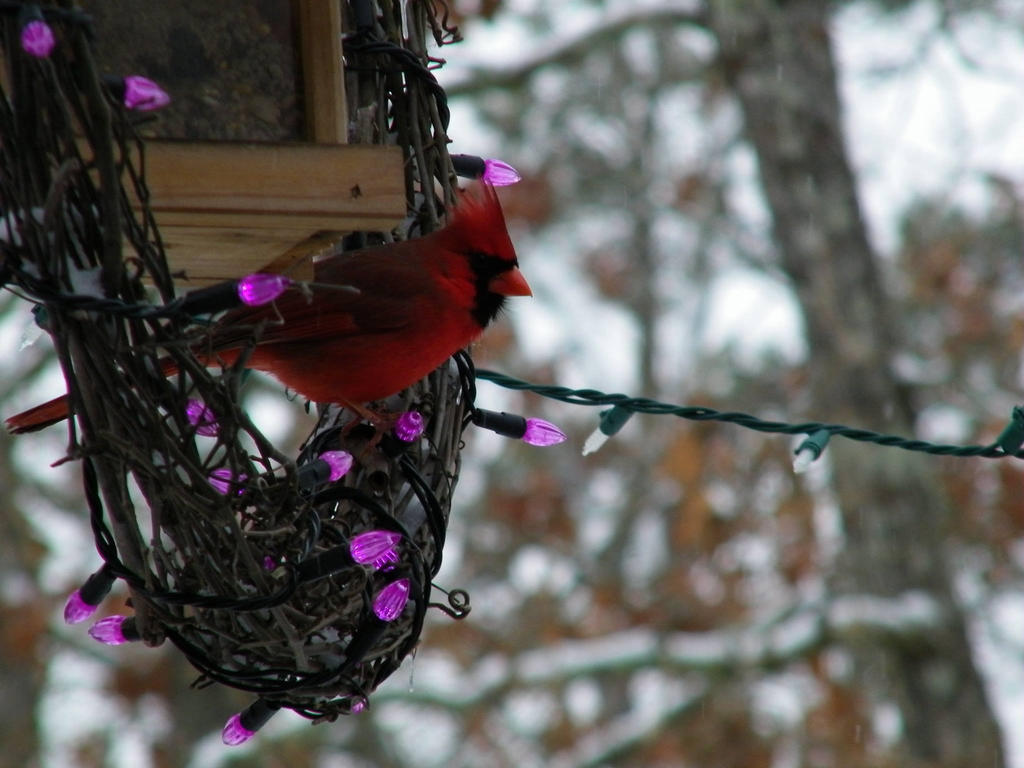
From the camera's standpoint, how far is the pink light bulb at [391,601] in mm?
2062

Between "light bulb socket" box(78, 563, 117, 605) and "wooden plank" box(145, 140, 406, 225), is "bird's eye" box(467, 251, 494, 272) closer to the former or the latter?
"wooden plank" box(145, 140, 406, 225)

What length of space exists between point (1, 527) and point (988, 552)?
6.11 m

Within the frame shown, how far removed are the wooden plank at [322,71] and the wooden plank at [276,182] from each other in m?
0.08

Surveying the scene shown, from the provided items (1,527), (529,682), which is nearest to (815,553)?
(529,682)

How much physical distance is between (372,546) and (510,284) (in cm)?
103

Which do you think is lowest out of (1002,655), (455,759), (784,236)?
(455,759)

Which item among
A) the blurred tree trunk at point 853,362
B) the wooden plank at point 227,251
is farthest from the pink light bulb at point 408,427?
the blurred tree trunk at point 853,362

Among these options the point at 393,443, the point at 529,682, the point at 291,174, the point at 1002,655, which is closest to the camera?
the point at 291,174

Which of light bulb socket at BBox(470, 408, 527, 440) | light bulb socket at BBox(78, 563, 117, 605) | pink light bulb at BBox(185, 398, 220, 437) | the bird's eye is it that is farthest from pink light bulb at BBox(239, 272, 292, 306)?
the bird's eye

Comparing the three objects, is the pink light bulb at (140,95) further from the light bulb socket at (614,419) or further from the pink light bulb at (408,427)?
the light bulb socket at (614,419)

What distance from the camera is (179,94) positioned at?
82.4 inches

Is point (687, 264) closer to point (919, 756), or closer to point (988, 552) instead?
point (988, 552)

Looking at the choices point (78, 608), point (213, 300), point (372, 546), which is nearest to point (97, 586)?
point (78, 608)

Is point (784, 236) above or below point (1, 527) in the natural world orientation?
above
